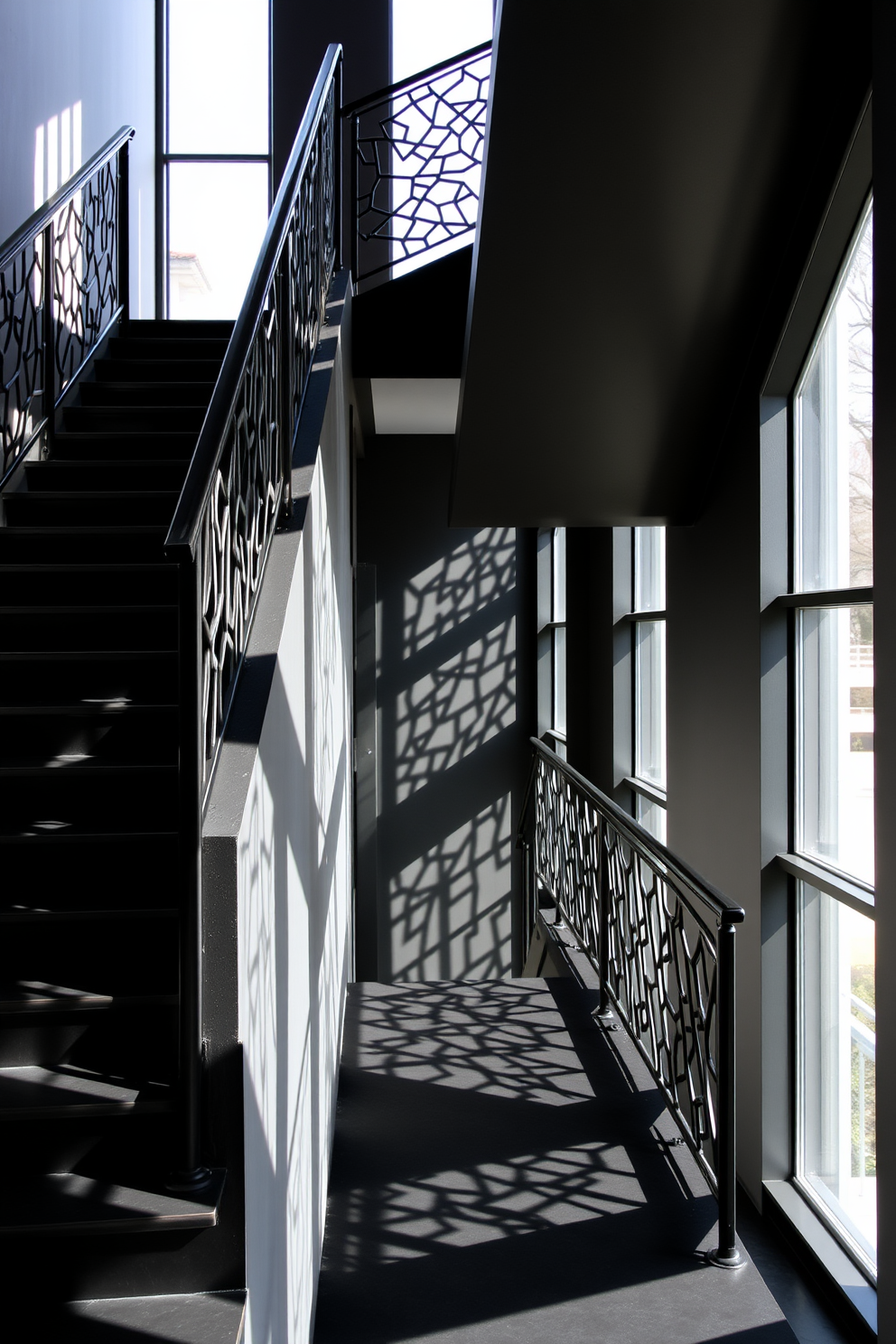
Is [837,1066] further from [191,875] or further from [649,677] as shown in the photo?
[649,677]

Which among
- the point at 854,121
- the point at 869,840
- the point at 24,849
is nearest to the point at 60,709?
the point at 24,849

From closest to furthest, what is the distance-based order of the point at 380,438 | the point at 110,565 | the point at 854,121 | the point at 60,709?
the point at 60,709 → the point at 854,121 → the point at 110,565 → the point at 380,438

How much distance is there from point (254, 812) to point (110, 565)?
1.88 meters

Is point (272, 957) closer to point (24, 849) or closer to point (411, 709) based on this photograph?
point (24, 849)

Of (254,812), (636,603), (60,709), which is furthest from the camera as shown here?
(636,603)

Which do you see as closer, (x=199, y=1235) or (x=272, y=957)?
(x=199, y=1235)

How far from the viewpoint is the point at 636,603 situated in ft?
22.0

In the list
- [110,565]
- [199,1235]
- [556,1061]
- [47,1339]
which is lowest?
[556,1061]

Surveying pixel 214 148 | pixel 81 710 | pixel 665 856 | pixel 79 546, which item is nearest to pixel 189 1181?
pixel 81 710

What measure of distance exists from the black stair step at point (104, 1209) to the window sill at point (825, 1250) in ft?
7.97

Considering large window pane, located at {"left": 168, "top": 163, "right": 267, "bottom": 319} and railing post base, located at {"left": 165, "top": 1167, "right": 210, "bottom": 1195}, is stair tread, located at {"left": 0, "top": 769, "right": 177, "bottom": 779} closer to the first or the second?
railing post base, located at {"left": 165, "top": 1167, "right": 210, "bottom": 1195}

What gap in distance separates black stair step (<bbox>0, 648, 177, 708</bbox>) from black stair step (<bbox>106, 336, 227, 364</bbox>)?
3.08 metres

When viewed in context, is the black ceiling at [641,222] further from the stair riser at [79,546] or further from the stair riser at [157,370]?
the stair riser at [157,370]

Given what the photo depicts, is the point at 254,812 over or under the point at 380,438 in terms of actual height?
under
